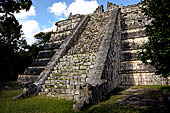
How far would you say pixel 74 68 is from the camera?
24.3 feet

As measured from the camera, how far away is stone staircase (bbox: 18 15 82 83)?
10016 millimetres

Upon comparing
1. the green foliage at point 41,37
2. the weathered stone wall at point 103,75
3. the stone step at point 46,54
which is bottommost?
the weathered stone wall at point 103,75

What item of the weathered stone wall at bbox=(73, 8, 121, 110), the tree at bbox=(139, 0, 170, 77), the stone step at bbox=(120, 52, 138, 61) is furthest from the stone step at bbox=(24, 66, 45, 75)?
the tree at bbox=(139, 0, 170, 77)

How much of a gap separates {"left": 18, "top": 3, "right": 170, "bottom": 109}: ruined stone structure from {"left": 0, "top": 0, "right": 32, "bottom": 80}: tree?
336 cm

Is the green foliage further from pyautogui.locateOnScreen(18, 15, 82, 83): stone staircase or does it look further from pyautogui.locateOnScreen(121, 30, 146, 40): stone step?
pyautogui.locateOnScreen(121, 30, 146, 40): stone step

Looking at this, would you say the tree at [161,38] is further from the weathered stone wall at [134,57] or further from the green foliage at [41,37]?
the green foliage at [41,37]

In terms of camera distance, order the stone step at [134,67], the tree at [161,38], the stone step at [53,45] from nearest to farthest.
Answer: the tree at [161,38] < the stone step at [134,67] < the stone step at [53,45]

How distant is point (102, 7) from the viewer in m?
14.8

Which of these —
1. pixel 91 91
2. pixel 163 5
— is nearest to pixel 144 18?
pixel 163 5

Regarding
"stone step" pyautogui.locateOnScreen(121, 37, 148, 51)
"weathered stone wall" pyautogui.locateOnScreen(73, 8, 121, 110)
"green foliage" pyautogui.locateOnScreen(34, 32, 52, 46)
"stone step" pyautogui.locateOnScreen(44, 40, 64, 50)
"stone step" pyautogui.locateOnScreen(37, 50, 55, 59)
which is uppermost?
"green foliage" pyautogui.locateOnScreen(34, 32, 52, 46)

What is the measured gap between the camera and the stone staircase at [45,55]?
10.0 metres

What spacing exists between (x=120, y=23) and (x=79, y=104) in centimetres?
794

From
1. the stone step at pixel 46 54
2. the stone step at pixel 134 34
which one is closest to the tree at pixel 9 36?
the stone step at pixel 46 54

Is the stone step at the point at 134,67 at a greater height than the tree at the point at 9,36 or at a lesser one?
lesser
